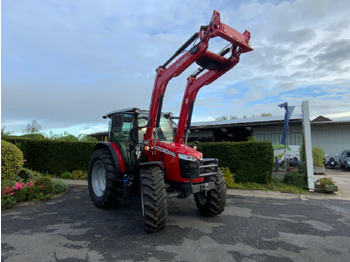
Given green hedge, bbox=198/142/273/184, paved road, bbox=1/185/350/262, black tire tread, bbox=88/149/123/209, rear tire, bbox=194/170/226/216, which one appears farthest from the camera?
green hedge, bbox=198/142/273/184

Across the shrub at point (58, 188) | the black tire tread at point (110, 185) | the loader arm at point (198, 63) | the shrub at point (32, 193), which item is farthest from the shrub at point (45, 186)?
the loader arm at point (198, 63)

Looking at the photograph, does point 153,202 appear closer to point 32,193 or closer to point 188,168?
point 188,168

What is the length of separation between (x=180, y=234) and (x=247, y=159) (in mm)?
5201

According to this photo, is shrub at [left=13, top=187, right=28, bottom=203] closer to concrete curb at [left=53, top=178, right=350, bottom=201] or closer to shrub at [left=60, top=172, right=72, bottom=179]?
shrub at [left=60, top=172, right=72, bottom=179]

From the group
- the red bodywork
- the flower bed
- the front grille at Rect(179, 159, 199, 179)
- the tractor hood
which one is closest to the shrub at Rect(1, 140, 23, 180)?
the flower bed

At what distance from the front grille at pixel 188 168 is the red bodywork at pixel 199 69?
3.0 inches

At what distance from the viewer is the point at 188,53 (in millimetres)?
4129

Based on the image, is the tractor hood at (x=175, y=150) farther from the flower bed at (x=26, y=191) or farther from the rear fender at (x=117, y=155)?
the flower bed at (x=26, y=191)

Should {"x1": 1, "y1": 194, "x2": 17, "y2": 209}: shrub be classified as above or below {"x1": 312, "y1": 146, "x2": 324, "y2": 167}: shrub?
below

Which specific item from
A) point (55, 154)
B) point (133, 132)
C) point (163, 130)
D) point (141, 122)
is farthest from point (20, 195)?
point (55, 154)

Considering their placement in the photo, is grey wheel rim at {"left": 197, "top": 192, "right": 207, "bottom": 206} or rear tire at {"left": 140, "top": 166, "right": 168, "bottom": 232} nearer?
rear tire at {"left": 140, "top": 166, "right": 168, "bottom": 232}

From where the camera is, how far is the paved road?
3.19m

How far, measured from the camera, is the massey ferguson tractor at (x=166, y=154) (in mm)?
3844

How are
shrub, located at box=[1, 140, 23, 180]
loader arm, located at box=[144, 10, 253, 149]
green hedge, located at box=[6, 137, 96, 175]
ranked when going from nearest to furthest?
loader arm, located at box=[144, 10, 253, 149]
shrub, located at box=[1, 140, 23, 180]
green hedge, located at box=[6, 137, 96, 175]
